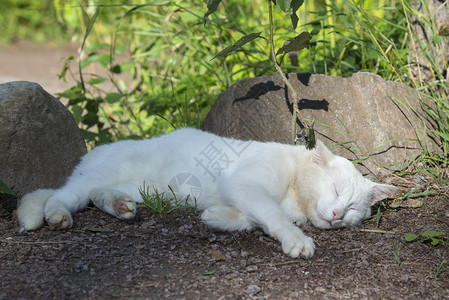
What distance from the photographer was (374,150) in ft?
10.4

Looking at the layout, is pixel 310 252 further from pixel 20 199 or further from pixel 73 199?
pixel 20 199

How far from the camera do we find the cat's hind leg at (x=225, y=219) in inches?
102

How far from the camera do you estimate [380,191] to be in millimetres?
2725

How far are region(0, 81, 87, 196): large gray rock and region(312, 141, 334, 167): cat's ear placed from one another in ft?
5.09

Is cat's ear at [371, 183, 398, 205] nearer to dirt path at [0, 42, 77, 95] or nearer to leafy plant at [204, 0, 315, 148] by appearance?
leafy plant at [204, 0, 315, 148]

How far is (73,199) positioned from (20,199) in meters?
0.32

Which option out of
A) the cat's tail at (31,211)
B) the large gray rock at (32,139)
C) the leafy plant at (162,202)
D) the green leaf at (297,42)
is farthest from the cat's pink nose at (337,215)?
the large gray rock at (32,139)

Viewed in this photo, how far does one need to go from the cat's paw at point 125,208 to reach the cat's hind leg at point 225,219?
367mm

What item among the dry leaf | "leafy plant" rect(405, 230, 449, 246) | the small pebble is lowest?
"leafy plant" rect(405, 230, 449, 246)

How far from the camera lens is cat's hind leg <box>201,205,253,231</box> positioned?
2578mm

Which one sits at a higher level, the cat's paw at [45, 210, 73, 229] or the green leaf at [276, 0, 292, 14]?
the green leaf at [276, 0, 292, 14]

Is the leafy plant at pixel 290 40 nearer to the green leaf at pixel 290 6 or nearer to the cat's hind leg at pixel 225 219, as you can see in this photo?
the green leaf at pixel 290 6

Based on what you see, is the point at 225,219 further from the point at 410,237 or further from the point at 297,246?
the point at 410,237

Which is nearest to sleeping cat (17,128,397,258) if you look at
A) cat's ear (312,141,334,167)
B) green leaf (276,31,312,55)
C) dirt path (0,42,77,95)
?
cat's ear (312,141,334,167)
